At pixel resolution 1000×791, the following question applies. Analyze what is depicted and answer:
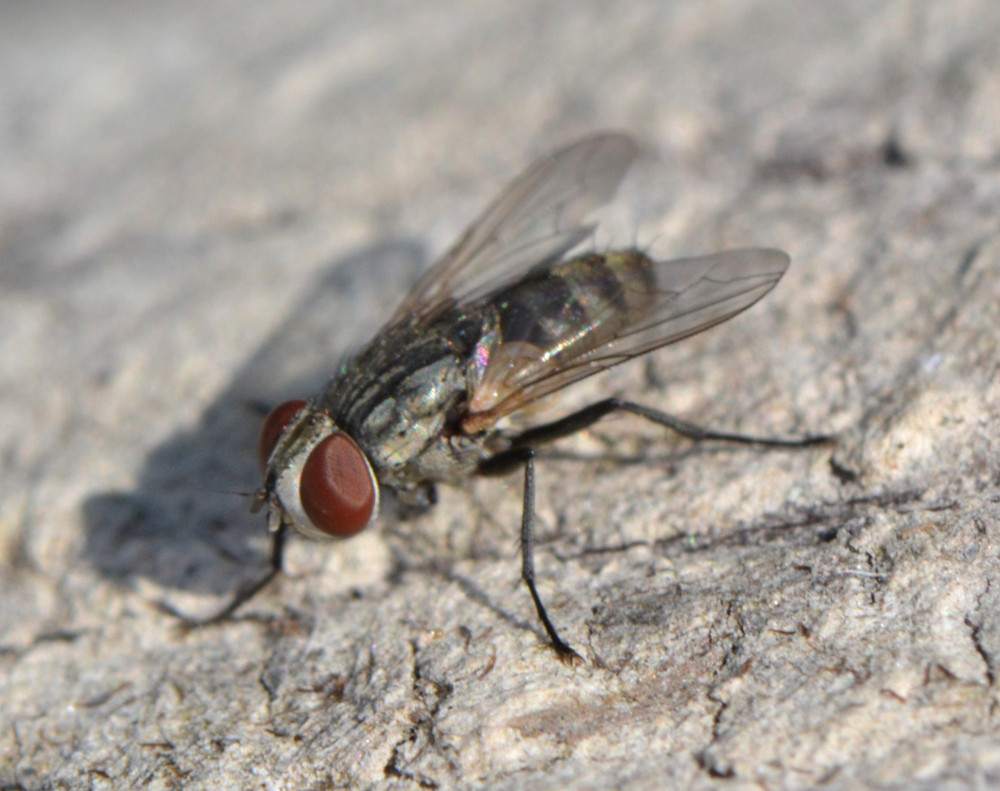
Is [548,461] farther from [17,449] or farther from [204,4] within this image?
[204,4]

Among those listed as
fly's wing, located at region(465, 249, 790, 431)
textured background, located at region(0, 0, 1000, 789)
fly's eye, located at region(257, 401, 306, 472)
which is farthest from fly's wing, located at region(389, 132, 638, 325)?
fly's eye, located at region(257, 401, 306, 472)

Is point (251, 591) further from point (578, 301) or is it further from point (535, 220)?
point (535, 220)

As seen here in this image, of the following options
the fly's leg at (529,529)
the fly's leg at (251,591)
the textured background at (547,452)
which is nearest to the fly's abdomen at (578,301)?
the fly's leg at (529,529)

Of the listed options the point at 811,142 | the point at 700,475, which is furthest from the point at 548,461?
the point at 811,142

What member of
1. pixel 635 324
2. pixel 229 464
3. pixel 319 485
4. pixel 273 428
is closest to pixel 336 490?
pixel 319 485

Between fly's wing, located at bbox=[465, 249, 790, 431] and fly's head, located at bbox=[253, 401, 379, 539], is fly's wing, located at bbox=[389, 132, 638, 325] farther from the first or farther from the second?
fly's head, located at bbox=[253, 401, 379, 539]

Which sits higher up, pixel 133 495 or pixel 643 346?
pixel 133 495
